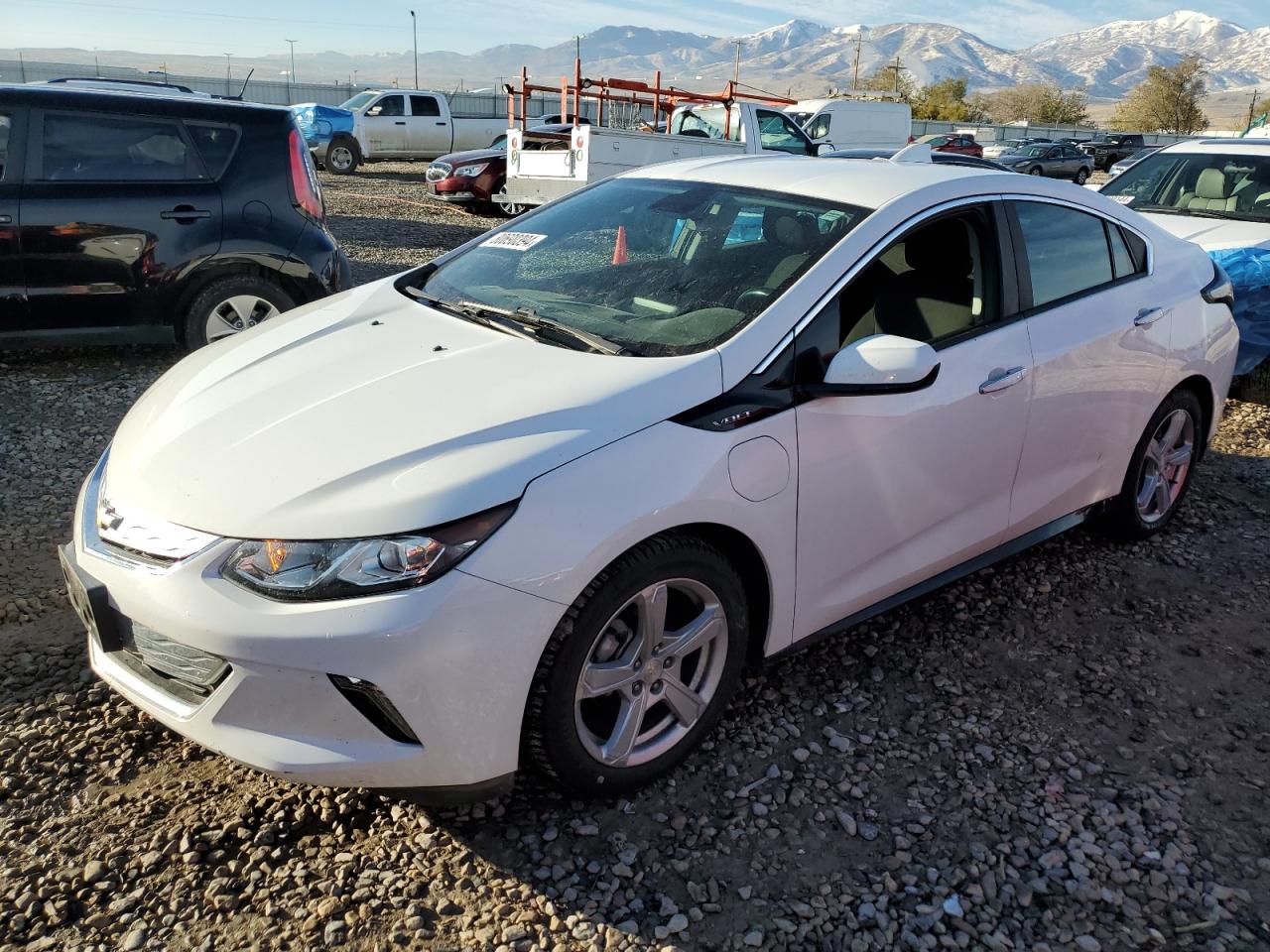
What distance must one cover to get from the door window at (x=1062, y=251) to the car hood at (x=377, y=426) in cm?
156

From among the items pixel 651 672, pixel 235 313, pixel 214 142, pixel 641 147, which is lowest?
pixel 651 672

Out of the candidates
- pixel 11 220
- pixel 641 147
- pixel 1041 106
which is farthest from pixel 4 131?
pixel 1041 106

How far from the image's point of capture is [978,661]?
3.52 meters

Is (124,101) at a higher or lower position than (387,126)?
lower

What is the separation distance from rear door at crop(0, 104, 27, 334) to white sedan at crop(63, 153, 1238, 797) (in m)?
3.19

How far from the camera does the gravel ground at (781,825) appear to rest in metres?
2.31

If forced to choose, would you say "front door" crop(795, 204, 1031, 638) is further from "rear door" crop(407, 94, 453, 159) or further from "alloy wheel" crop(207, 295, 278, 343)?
"rear door" crop(407, 94, 453, 159)

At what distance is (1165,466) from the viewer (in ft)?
14.6

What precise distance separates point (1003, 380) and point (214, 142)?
5159 mm

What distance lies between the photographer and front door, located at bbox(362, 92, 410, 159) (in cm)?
2225

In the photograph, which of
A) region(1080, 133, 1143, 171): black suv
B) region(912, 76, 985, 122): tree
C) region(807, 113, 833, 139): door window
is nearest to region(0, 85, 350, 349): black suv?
region(807, 113, 833, 139): door window

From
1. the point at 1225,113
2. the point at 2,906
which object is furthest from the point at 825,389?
the point at 1225,113

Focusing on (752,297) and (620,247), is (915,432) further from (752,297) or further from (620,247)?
(620,247)

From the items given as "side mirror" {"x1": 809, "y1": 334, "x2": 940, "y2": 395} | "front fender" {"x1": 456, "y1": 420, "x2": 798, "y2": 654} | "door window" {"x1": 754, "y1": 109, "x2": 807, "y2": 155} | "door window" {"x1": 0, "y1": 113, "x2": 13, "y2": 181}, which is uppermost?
"door window" {"x1": 754, "y1": 109, "x2": 807, "y2": 155}
